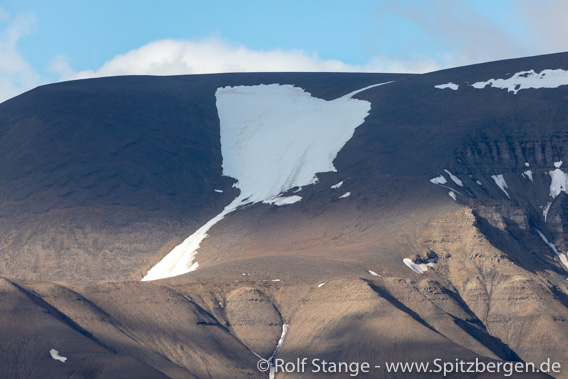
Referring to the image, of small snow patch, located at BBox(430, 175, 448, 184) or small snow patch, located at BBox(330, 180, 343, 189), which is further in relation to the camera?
small snow patch, located at BBox(330, 180, 343, 189)

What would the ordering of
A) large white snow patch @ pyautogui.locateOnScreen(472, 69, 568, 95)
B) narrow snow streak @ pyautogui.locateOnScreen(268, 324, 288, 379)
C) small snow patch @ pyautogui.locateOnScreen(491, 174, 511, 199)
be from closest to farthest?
narrow snow streak @ pyautogui.locateOnScreen(268, 324, 288, 379), small snow patch @ pyautogui.locateOnScreen(491, 174, 511, 199), large white snow patch @ pyautogui.locateOnScreen(472, 69, 568, 95)

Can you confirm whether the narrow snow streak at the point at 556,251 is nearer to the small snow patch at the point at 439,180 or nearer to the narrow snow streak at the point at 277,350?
the small snow patch at the point at 439,180

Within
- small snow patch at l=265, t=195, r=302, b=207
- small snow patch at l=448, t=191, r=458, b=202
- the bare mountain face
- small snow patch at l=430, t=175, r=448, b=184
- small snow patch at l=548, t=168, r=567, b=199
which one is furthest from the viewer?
small snow patch at l=265, t=195, r=302, b=207

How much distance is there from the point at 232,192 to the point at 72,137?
22041 millimetres

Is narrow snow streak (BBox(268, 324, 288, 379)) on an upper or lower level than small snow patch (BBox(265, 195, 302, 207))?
lower

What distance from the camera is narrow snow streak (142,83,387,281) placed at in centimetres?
13312

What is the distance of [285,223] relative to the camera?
123 meters

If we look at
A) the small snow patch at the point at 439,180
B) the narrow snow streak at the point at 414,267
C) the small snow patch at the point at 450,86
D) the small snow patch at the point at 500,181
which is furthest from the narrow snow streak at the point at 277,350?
the small snow patch at the point at 450,86

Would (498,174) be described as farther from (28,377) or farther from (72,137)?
(28,377)

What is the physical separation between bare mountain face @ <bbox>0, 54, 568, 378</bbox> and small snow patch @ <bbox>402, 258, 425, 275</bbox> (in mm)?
429

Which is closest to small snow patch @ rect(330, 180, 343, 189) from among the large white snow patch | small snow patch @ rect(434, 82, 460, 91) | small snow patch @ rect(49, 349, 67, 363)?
small snow patch @ rect(434, 82, 460, 91)

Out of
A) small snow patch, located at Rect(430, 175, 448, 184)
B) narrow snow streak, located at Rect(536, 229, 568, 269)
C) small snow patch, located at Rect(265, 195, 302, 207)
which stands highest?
small snow patch, located at Rect(430, 175, 448, 184)

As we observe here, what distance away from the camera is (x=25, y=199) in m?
130

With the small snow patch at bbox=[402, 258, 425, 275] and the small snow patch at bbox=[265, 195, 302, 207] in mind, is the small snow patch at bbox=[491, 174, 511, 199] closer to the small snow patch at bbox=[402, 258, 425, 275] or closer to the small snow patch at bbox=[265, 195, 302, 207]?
the small snow patch at bbox=[265, 195, 302, 207]
